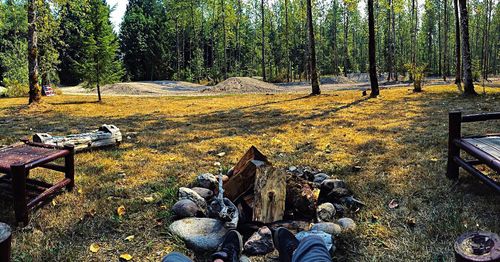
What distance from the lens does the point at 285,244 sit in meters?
2.95

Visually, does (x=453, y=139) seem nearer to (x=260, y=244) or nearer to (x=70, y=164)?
(x=260, y=244)

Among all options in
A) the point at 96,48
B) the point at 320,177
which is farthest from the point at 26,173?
the point at 96,48

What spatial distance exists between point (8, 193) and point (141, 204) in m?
1.46

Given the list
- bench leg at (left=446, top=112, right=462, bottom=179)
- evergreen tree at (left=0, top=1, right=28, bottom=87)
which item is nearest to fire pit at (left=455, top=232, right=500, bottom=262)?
bench leg at (left=446, top=112, right=462, bottom=179)

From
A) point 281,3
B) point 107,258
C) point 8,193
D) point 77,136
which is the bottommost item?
point 107,258

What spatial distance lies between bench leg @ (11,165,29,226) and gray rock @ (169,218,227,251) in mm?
1362

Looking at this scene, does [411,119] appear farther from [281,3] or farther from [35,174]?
[281,3]

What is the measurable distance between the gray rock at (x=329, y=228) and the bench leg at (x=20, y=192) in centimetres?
269

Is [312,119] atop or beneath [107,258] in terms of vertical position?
atop

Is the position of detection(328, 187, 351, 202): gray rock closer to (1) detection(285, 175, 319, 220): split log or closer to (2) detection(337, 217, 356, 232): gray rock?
(1) detection(285, 175, 319, 220): split log

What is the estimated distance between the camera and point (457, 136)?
4.10 meters

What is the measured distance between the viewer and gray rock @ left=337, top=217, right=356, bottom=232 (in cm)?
340

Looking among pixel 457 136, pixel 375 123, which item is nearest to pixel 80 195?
Result: pixel 457 136

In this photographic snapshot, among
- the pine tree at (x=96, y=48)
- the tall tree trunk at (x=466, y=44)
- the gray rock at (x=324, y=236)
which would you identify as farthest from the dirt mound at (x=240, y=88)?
the gray rock at (x=324, y=236)
